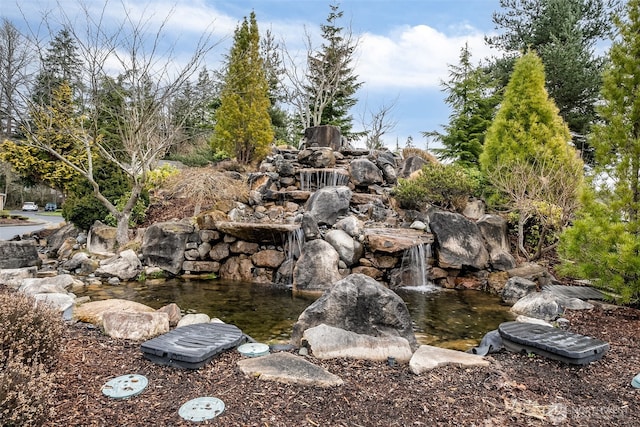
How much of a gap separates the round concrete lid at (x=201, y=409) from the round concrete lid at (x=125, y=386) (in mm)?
402

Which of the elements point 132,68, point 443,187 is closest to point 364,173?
point 443,187

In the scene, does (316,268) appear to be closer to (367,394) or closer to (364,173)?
(367,394)

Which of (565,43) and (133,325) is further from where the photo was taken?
(565,43)

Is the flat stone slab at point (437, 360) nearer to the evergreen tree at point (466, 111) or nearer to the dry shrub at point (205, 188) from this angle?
the dry shrub at point (205, 188)

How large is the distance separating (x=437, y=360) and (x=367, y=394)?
787 mm

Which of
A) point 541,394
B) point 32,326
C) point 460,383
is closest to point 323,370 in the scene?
point 460,383

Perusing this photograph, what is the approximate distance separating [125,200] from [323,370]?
350 inches

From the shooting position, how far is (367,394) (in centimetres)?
244

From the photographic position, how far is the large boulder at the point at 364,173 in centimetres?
1134

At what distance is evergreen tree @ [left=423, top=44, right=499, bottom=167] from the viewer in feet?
43.9

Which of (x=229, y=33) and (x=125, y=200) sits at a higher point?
(x=229, y=33)

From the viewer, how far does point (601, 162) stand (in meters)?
4.75

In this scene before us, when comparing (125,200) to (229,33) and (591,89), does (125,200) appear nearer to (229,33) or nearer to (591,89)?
(229,33)

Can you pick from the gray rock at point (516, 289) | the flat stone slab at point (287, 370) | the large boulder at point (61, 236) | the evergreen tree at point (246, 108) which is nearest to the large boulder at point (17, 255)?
the large boulder at point (61, 236)
